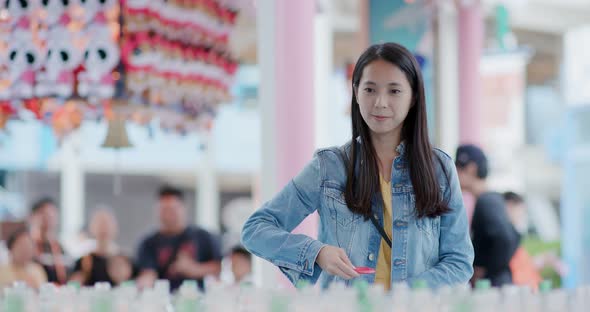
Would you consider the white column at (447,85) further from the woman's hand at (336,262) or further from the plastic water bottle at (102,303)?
the plastic water bottle at (102,303)

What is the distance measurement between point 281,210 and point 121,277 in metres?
3.66

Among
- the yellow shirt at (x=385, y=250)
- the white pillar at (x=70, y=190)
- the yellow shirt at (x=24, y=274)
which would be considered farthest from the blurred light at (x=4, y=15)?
the white pillar at (x=70, y=190)

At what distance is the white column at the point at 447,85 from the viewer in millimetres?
7699

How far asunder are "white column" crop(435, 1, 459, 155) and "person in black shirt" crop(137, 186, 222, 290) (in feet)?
9.56

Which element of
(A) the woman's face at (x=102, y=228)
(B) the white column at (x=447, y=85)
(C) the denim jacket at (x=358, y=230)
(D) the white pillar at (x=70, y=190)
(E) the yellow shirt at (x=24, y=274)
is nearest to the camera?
(C) the denim jacket at (x=358, y=230)

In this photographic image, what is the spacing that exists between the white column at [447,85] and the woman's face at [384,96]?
18.9 feet

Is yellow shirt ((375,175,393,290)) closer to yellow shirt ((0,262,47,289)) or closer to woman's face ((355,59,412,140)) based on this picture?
woman's face ((355,59,412,140))

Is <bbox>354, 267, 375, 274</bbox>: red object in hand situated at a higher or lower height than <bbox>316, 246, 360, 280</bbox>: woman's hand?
lower

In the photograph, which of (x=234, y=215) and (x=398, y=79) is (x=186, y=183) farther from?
(x=398, y=79)

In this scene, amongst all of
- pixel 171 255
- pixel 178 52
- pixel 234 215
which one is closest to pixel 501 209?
pixel 178 52

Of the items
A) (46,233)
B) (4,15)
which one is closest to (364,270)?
(4,15)

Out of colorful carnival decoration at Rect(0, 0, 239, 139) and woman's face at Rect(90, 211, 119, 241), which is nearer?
colorful carnival decoration at Rect(0, 0, 239, 139)

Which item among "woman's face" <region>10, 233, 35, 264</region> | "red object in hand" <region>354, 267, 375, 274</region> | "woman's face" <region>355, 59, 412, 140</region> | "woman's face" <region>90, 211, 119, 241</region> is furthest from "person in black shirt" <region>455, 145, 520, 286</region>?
"woman's face" <region>90, 211, 119, 241</region>

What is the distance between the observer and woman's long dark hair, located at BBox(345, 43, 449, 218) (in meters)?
1.96
